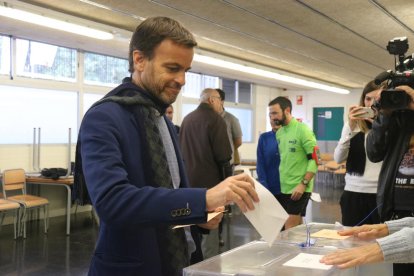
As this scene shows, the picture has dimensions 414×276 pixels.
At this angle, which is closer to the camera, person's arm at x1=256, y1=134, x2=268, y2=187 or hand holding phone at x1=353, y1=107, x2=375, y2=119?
hand holding phone at x1=353, y1=107, x2=375, y2=119

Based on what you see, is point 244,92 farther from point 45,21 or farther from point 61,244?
point 61,244

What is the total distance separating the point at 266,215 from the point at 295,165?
2965 mm

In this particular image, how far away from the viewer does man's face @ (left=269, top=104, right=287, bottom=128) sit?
13.1 ft

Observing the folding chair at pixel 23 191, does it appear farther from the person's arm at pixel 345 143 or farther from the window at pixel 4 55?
the person's arm at pixel 345 143

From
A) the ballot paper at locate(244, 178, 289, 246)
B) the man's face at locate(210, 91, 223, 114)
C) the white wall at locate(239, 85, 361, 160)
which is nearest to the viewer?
the ballot paper at locate(244, 178, 289, 246)

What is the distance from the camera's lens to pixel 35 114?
21.9 feet

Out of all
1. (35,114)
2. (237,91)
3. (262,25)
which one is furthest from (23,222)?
(237,91)

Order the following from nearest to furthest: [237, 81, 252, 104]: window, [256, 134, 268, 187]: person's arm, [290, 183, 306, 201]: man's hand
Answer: [290, 183, 306, 201]: man's hand < [256, 134, 268, 187]: person's arm < [237, 81, 252, 104]: window

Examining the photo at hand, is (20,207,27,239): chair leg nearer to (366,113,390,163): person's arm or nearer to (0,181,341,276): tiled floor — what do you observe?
(0,181,341,276): tiled floor

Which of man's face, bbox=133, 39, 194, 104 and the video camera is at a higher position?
the video camera

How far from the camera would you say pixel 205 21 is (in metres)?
5.28

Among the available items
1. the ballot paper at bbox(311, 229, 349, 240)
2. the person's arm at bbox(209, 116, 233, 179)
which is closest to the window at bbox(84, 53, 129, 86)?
the person's arm at bbox(209, 116, 233, 179)

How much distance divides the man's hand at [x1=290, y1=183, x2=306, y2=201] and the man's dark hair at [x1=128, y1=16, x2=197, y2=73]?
9.58 ft

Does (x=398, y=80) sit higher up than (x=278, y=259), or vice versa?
(x=398, y=80)
